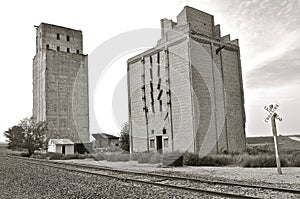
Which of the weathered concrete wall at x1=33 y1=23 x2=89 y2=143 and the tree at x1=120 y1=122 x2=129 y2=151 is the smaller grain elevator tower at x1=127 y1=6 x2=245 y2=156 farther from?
the weathered concrete wall at x1=33 y1=23 x2=89 y2=143

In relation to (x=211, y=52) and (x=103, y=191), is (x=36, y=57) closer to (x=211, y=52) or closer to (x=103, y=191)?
(x=211, y=52)

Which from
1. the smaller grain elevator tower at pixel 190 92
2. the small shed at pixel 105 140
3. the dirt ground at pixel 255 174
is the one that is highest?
the smaller grain elevator tower at pixel 190 92

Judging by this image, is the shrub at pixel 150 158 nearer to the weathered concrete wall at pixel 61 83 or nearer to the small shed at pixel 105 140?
the small shed at pixel 105 140

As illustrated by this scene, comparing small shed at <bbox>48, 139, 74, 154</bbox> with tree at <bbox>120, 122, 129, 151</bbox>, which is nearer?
tree at <bbox>120, 122, 129, 151</bbox>

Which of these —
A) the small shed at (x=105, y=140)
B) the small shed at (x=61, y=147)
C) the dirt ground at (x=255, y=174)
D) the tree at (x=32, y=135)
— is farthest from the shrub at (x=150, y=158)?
the small shed at (x=61, y=147)

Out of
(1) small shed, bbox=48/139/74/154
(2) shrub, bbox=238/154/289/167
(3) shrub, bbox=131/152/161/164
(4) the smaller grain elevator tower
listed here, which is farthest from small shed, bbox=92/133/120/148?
(2) shrub, bbox=238/154/289/167

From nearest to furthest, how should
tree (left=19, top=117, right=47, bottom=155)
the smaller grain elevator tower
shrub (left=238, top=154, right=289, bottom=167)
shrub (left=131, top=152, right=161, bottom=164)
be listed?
shrub (left=238, top=154, right=289, bottom=167) → shrub (left=131, top=152, right=161, bottom=164) → the smaller grain elevator tower → tree (left=19, top=117, right=47, bottom=155)

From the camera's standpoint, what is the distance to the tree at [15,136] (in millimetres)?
46719

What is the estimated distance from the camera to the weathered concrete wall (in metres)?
59.0

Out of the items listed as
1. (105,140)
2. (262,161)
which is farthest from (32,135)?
(262,161)

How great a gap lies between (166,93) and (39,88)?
43805 millimetres

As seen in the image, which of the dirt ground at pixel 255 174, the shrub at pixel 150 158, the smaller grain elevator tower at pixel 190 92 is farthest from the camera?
the smaller grain elevator tower at pixel 190 92

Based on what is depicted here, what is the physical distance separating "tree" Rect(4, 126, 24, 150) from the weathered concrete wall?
6225 mm

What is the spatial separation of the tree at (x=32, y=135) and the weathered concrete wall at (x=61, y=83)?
30.0 ft
